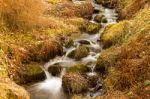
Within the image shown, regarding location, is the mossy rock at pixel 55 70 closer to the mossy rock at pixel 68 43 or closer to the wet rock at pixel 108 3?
the mossy rock at pixel 68 43

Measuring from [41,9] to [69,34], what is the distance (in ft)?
5.19

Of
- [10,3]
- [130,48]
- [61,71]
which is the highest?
[10,3]

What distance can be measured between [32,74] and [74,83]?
1.50 m

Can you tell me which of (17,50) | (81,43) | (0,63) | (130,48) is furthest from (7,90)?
(81,43)

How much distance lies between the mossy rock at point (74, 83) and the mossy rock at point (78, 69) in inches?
18.8

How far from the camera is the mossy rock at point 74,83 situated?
36.5 ft

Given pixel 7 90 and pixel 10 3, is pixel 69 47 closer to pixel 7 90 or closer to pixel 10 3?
pixel 10 3

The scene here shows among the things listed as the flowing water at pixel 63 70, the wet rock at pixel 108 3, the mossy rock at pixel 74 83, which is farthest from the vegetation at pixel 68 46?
the wet rock at pixel 108 3

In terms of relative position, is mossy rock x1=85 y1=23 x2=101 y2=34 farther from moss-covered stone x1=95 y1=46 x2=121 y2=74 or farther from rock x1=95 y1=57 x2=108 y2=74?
rock x1=95 y1=57 x2=108 y2=74

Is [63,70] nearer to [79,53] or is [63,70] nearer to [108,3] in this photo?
[79,53]

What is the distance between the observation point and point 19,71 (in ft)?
38.7

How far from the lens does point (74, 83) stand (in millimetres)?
11109

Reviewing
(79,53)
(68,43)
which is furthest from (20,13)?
(79,53)

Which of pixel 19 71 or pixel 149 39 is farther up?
pixel 149 39
